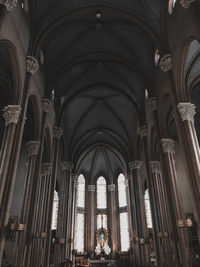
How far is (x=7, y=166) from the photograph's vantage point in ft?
31.3

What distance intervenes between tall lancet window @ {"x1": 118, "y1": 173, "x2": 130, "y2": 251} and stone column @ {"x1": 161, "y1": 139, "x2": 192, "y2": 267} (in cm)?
1784

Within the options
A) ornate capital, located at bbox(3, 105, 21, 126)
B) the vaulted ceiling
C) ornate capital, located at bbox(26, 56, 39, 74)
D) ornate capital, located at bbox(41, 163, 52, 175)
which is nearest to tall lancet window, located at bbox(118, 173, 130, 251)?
the vaulted ceiling

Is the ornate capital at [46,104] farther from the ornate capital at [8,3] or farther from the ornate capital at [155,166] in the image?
the ornate capital at [155,166]

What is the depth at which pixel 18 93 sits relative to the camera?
11297 millimetres

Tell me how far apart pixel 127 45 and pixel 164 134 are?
6951 mm

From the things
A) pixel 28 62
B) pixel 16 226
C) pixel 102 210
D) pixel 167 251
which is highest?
pixel 28 62

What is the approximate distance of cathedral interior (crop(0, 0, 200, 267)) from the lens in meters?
10.5

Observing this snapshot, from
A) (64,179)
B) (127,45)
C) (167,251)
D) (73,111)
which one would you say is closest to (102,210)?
(64,179)

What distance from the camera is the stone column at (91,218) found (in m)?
28.3

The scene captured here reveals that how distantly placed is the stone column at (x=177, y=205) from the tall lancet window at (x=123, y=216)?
702 inches

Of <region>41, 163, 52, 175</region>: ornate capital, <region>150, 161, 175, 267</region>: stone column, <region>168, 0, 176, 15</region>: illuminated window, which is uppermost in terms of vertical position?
<region>168, 0, 176, 15</region>: illuminated window

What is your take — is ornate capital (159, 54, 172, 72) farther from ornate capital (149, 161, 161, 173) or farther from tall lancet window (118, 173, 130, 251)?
tall lancet window (118, 173, 130, 251)

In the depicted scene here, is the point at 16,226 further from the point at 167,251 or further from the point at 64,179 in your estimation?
the point at 64,179

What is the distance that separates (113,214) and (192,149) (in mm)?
22887
